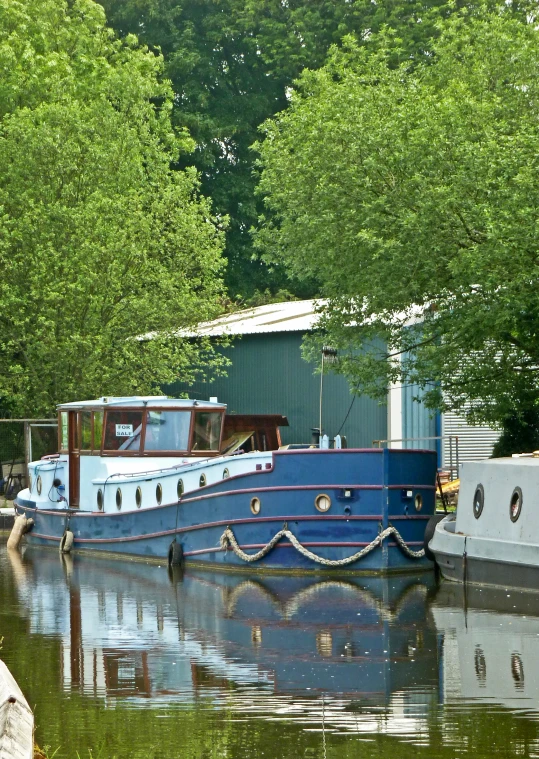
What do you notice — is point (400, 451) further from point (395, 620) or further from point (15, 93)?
point (15, 93)

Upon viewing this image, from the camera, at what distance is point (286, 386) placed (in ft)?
109

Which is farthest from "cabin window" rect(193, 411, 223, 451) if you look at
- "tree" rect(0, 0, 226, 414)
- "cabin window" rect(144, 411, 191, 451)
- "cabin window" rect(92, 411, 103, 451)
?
"tree" rect(0, 0, 226, 414)

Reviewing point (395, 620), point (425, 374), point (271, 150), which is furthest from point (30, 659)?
point (271, 150)

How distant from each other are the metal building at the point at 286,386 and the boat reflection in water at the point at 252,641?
1031 centimetres

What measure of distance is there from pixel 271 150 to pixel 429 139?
766 centimetres

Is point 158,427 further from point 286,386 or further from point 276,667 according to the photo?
point 276,667

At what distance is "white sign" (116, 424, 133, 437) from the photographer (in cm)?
2491

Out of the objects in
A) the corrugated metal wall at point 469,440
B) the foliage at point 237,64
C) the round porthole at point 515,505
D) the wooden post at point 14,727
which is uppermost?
the foliage at point 237,64

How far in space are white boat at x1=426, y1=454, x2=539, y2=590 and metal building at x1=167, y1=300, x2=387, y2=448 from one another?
10.4 metres

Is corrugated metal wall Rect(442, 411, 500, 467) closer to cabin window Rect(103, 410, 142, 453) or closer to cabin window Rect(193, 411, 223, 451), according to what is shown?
cabin window Rect(193, 411, 223, 451)

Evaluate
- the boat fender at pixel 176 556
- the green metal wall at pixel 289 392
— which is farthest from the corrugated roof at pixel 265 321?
the boat fender at pixel 176 556

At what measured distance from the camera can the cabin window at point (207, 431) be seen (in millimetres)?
24672

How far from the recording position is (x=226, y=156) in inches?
2060

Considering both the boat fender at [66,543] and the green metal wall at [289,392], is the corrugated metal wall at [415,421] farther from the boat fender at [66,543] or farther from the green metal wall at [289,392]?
the boat fender at [66,543]
